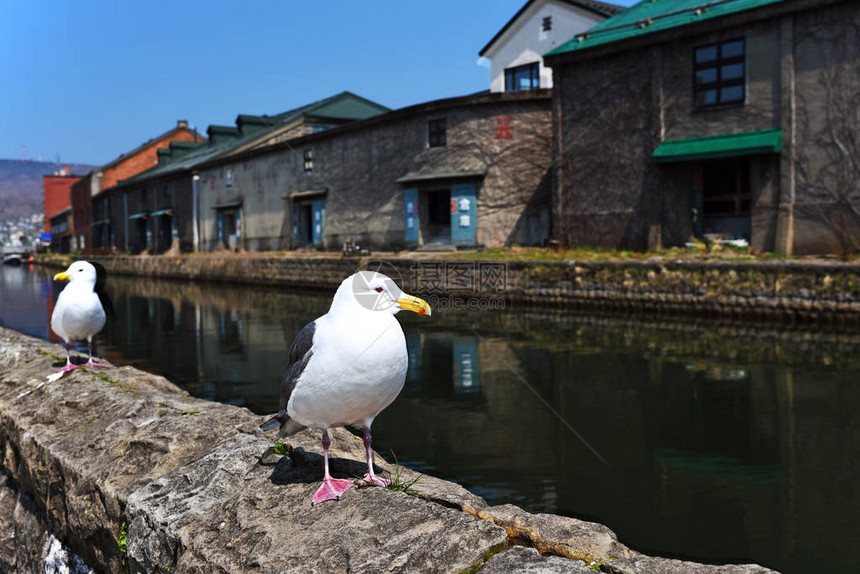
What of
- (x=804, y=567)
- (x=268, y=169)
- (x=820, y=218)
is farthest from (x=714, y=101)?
(x=268, y=169)

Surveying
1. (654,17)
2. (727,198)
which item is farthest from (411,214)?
(727,198)

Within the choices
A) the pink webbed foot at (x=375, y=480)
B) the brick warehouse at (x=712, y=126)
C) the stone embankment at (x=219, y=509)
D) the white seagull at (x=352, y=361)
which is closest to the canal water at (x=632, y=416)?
the stone embankment at (x=219, y=509)

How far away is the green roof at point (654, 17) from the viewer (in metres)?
19.6

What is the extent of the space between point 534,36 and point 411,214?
1470 cm

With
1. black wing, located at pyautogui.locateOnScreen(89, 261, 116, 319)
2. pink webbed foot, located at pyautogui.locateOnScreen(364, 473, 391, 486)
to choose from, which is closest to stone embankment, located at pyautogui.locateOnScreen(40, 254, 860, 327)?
black wing, located at pyautogui.locateOnScreen(89, 261, 116, 319)

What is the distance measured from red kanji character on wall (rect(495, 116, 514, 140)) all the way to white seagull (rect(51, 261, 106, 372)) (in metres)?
20.8

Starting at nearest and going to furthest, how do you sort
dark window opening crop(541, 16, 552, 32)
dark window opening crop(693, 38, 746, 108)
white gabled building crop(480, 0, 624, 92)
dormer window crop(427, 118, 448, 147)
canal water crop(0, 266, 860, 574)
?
canal water crop(0, 266, 860, 574) → dark window opening crop(693, 38, 746, 108) → dormer window crop(427, 118, 448, 147) → white gabled building crop(480, 0, 624, 92) → dark window opening crop(541, 16, 552, 32)

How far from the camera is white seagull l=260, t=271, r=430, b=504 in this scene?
2945mm

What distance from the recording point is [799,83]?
18.6 meters

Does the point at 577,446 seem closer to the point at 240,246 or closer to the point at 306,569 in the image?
the point at 306,569

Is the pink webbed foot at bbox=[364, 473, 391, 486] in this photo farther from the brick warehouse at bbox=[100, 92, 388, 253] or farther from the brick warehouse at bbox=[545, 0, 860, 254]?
the brick warehouse at bbox=[100, 92, 388, 253]

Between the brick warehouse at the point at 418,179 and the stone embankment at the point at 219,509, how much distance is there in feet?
70.5

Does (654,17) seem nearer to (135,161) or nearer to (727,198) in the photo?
(727,198)

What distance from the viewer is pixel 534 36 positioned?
35938 millimetres
